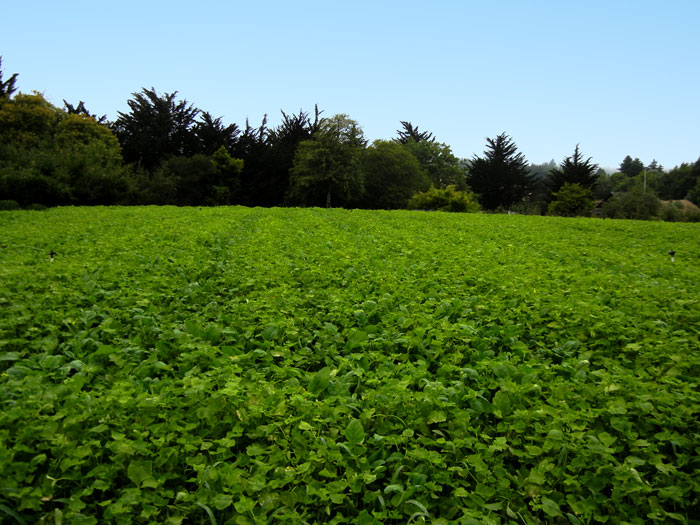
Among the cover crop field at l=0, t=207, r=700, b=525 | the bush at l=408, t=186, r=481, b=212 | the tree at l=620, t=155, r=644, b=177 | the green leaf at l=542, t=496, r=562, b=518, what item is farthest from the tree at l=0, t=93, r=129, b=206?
the tree at l=620, t=155, r=644, b=177

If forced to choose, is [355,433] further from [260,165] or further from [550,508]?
[260,165]

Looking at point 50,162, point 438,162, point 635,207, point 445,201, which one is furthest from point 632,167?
point 50,162

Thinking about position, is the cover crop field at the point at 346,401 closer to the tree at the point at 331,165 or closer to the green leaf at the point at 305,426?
the green leaf at the point at 305,426

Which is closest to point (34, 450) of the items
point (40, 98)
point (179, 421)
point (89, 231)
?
point (179, 421)

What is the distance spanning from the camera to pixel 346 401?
2.31 metres

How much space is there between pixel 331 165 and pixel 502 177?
75.7ft

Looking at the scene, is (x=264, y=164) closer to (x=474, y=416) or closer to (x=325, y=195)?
(x=325, y=195)

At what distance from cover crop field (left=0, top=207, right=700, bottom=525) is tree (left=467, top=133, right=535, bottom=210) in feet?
150

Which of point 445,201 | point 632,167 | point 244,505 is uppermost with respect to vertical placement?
point 632,167

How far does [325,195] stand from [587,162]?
2673 centimetres

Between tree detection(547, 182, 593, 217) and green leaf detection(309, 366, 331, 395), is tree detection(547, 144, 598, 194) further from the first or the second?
green leaf detection(309, 366, 331, 395)

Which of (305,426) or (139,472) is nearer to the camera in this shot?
(139,472)

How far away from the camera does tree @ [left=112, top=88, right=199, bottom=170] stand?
126 ft

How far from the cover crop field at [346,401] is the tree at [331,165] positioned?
30.1 metres
